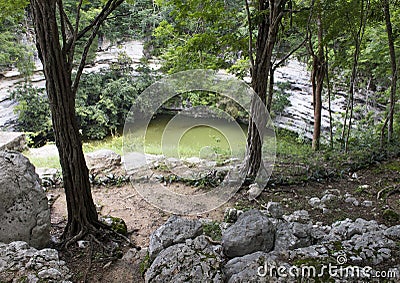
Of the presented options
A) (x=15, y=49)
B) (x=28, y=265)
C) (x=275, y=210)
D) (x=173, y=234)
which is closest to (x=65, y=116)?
(x=28, y=265)

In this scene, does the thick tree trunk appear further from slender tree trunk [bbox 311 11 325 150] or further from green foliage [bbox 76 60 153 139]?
green foliage [bbox 76 60 153 139]

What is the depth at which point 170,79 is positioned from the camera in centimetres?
455

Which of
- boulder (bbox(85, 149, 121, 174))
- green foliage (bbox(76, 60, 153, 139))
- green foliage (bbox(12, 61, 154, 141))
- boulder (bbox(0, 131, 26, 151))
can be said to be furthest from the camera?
green foliage (bbox(76, 60, 153, 139))

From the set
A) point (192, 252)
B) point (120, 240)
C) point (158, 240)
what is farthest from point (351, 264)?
point (120, 240)

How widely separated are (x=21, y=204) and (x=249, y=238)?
1763 millimetres

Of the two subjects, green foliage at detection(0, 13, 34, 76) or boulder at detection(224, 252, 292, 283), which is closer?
boulder at detection(224, 252, 292, 283)

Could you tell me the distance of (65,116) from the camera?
2.44m

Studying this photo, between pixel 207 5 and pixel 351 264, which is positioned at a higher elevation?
pixel 207 5

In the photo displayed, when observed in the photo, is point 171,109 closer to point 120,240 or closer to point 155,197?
point 155,197

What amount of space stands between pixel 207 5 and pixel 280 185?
2719 millimetres

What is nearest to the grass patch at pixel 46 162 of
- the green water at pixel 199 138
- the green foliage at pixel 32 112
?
the green water at pixel 199 138
